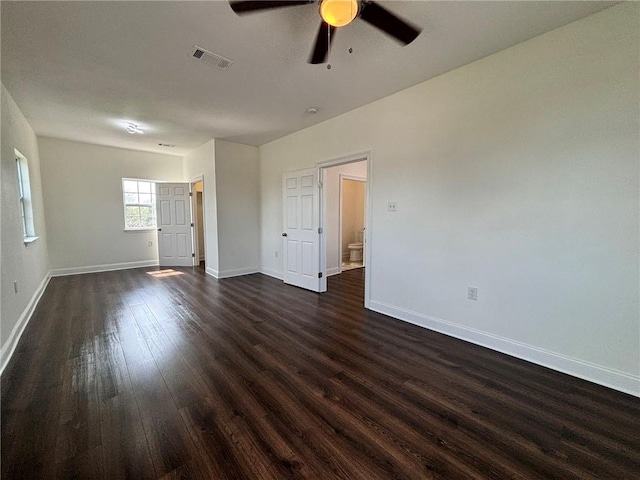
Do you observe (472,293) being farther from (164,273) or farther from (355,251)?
(164,273)

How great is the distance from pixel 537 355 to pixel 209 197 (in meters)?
5.53

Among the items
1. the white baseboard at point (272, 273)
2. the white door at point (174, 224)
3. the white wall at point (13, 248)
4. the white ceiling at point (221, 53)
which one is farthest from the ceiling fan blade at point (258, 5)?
the white door at point (174, 224)

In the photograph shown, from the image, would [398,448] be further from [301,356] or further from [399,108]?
[399,108]

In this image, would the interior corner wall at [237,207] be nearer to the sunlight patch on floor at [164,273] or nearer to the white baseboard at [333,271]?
the sunlight patch on floor at [164,273]

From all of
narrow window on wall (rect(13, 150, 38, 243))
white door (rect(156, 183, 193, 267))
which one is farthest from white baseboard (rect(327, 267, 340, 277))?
narrow window on wall (rect(13, 150, 38, 243))

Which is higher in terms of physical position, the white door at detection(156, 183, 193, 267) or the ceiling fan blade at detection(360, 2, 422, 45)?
the ceiling fan blade at detection(360, 2, 422, 45)

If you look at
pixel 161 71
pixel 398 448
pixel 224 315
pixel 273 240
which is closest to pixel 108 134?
pixel 161 71

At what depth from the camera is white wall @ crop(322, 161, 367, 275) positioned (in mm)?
5281

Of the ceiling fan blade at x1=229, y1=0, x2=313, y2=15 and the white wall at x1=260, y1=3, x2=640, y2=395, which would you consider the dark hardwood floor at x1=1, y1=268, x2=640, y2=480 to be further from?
the ceiling fan blade at x1=229, y1=0, x2=313, y2=15

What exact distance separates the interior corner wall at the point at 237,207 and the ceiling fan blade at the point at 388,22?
4116 mm

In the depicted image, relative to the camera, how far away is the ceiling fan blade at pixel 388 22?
165 centimetres

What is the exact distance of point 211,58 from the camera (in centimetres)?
245

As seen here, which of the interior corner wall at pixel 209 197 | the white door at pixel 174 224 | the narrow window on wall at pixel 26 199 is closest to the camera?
the narrow window on wall at pixel 26 199

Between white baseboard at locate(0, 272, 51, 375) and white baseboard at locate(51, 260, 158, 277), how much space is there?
1.45 metres
